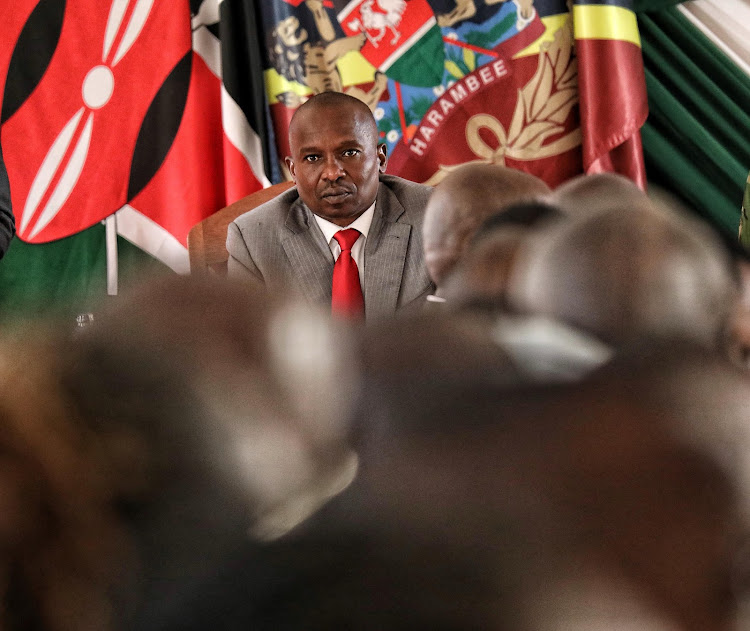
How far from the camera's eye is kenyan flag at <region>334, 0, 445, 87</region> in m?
Answer: 2.30

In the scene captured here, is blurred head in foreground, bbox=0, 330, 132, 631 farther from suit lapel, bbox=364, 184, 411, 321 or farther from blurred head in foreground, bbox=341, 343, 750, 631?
suit lapel, bbox=364, 184, 411, 321

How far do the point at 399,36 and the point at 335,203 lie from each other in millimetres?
1093

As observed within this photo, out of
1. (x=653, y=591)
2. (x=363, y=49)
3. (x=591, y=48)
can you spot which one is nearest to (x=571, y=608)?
(x=653, y=591)

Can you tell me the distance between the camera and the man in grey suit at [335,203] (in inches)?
45.9

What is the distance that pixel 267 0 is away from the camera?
7.64 ft

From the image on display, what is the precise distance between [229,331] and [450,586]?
42mm

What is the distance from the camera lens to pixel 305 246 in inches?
44.8

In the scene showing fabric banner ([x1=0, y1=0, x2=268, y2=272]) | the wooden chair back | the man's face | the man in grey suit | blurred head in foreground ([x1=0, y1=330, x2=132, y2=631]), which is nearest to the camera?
blurred head in foreground ([x1=0, y1=330, x2=132, y2=631])

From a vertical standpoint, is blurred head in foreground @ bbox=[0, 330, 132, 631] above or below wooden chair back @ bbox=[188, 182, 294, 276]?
above

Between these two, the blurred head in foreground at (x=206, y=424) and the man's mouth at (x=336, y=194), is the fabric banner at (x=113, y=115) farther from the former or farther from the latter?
the blurred head in foreground at (x=206, y=424)

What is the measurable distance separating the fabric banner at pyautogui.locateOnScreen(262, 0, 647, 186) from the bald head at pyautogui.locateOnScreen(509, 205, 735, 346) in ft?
7.05

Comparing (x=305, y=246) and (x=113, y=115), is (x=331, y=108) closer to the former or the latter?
(x=305, y=246)

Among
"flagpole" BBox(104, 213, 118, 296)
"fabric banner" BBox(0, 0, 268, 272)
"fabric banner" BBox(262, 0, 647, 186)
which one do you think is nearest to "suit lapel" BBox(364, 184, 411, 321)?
"fabric banner" BBox(262, 0, 647, 186)

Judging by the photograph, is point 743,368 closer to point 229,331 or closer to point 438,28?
point 229,331
